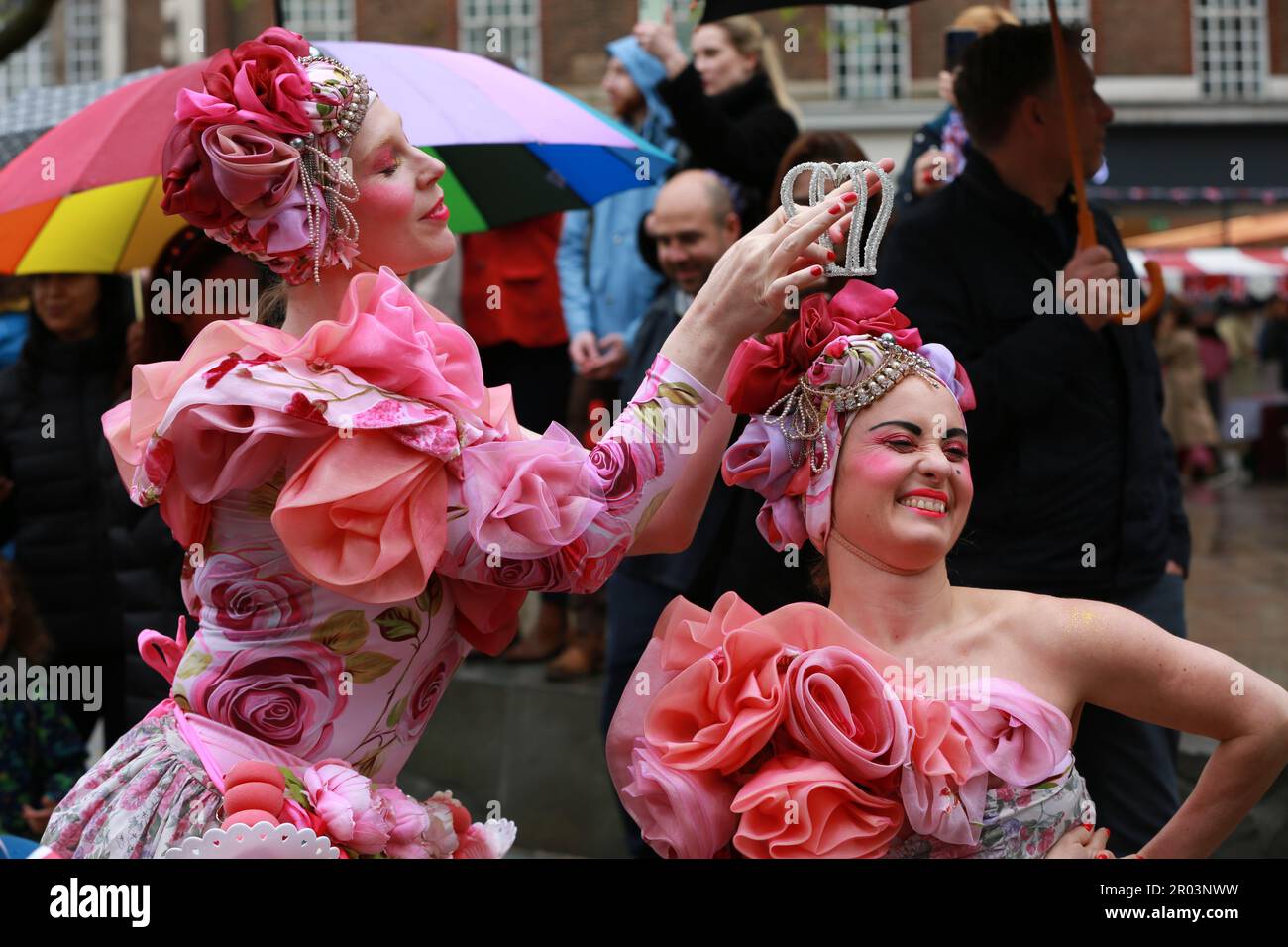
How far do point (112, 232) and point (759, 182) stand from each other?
183 cm

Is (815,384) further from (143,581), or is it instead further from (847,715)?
(143,581)

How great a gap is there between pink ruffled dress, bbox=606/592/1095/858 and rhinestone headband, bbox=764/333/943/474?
275 millimetres

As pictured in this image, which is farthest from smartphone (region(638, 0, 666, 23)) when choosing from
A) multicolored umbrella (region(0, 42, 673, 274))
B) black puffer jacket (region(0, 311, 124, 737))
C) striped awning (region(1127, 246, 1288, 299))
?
striped awning (region(1127, 246, 1288, 299))

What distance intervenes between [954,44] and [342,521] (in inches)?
123

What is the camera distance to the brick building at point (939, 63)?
18703 mm

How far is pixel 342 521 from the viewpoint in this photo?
7.12 ft

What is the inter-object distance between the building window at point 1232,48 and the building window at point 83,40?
14983 millimetres

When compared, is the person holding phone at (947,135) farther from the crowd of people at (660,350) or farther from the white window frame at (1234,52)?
the white window frame at (1234,52)

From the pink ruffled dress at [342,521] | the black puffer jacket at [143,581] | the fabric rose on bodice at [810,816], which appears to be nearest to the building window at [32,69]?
the black puffer jacket at [143,581]

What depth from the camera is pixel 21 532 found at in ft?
16.2

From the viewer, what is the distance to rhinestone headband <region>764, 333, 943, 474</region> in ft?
8.07

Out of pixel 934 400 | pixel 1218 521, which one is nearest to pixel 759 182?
pixel 934 400

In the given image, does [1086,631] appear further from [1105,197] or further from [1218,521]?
[1105,197]
